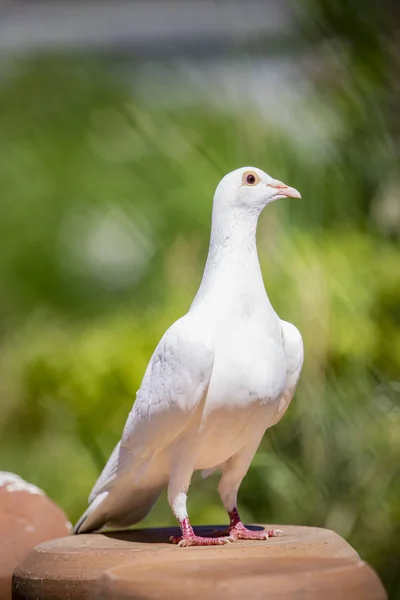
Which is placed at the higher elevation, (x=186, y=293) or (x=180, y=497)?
(x=186, y=293)

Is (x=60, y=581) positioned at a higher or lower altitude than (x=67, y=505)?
higher

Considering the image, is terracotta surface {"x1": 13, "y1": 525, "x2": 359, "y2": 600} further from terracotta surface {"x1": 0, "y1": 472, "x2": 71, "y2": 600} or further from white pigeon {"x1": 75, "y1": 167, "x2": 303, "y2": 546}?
terracotta surface {"x1": 0, "y1": 472, "x2": 71, "y2": 600}

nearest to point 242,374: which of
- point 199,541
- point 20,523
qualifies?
point 199,541

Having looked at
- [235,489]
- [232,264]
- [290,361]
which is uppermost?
[232,264]

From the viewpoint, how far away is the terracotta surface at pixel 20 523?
3387mm

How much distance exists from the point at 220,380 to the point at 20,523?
1170 mm

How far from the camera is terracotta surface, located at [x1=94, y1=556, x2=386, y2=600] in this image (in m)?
2.43

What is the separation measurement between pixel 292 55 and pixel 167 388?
3.23 m

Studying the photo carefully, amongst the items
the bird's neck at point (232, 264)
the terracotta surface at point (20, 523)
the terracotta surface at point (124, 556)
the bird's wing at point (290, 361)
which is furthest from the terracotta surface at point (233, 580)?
the terracotta surface at point (20, 523)

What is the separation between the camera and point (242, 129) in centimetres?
579

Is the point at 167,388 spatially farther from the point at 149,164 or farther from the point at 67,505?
the point at 149,164

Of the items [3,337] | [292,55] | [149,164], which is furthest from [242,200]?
[149,164]

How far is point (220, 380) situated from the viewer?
2779mm

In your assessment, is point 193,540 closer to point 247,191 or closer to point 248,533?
point 248,533
